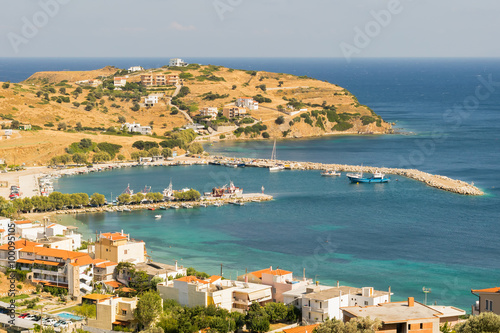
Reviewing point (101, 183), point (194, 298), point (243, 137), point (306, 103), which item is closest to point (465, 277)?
point (194, 298)

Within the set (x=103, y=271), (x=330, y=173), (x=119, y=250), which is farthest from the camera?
(x=330, y=173)

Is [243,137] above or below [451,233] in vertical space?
above

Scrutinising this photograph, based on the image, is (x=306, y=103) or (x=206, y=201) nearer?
(x=206, y=201)

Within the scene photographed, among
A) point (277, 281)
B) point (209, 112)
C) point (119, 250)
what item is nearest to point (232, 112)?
point (209, 112)

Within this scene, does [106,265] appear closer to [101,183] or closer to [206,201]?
[206,201]

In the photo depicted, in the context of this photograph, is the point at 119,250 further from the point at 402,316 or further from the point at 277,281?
the point at 402,316
